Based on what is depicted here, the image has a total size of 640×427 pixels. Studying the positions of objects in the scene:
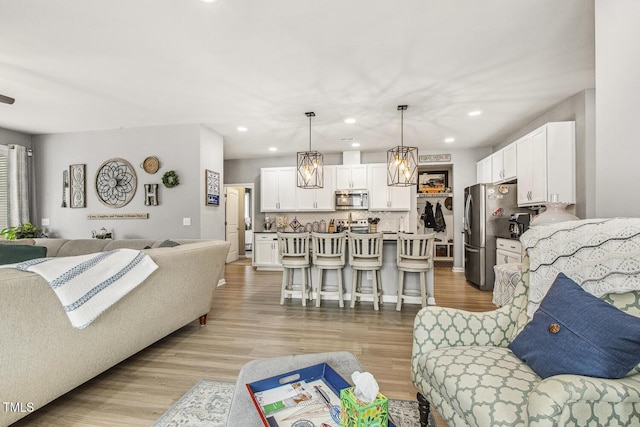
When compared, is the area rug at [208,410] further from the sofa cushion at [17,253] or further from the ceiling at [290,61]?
the ceiling at [290,61]

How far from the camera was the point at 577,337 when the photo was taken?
45.1 inches

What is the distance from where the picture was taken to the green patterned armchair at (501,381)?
3.11ft

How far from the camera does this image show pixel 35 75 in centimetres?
328

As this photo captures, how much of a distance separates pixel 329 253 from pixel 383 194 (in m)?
2.95

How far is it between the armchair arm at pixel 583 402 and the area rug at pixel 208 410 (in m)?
0.85

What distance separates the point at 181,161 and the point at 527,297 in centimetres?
482

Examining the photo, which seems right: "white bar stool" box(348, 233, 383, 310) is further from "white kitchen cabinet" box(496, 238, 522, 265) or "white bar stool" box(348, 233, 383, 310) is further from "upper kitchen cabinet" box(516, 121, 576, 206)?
"upper kitchen cabinet" box(516, 121, 576, 206)

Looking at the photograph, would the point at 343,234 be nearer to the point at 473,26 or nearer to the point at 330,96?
the point at 330,96

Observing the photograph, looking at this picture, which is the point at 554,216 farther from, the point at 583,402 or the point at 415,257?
Answer: the point at 583,402

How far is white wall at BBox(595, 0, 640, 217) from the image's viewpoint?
168 cm

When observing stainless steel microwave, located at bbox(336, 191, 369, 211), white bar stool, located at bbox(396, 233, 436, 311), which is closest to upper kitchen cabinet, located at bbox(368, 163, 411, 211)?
stainless steel microwave, located at bbox(336, 191, 369, 211)

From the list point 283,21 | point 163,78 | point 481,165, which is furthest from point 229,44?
point 481,165

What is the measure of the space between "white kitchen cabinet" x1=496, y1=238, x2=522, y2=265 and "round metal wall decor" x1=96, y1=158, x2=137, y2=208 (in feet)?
19.1

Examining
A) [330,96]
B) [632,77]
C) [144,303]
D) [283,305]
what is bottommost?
[283,305]
